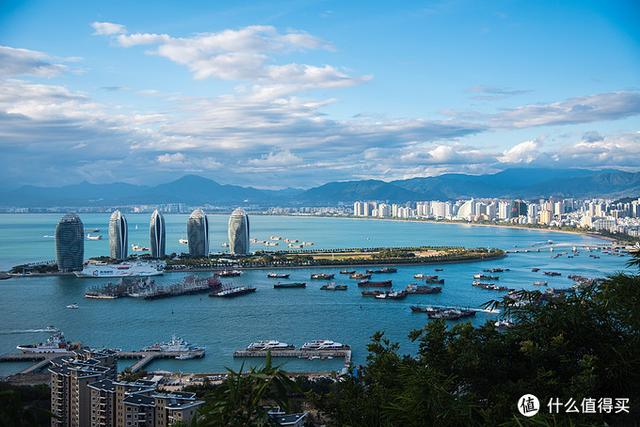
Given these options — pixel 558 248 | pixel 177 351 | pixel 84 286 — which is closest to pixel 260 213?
pixel 558 248

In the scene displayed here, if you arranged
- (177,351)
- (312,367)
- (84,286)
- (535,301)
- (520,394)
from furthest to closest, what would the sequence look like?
(84,286)
(177,351)
(312,367)
(535,301)
(520,394)

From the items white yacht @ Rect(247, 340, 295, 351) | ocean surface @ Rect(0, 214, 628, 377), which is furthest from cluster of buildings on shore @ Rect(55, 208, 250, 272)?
white yacht @ Rect(247, 340, 295, 351)

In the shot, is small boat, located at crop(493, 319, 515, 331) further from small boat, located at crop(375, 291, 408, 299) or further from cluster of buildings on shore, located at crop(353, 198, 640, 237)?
cluster of buildings on shore, located at crop(353, 198, 640, 237)

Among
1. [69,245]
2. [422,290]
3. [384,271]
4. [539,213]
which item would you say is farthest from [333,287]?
[539,213]

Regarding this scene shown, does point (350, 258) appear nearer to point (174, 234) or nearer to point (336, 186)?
point (174, 234)

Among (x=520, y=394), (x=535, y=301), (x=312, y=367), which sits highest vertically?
(x=535, y=301)

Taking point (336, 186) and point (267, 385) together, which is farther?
point (336, 186)

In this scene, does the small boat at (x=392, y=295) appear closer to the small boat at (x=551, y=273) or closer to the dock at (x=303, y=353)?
the dock at (x=303, y=353)
